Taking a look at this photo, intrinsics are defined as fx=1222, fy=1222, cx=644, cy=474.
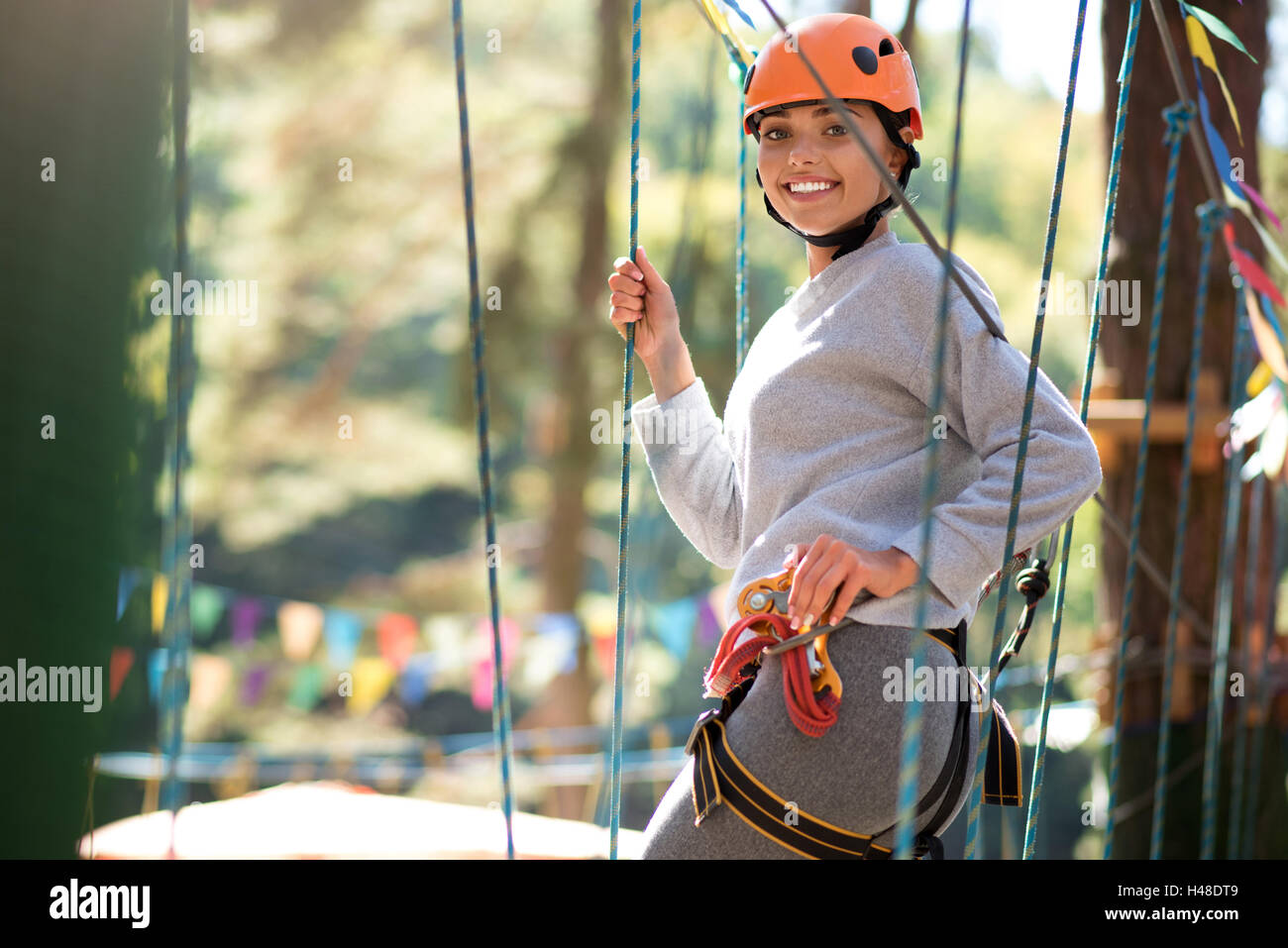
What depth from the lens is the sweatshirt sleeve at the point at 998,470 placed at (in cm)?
109

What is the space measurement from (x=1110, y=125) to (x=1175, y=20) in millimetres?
446

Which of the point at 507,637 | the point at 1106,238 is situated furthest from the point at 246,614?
the point at 1106,238

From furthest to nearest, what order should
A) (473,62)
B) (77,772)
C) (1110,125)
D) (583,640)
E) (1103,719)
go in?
(473,62) → (583,640) → (1103,719) → (1110,125) → (77,772)

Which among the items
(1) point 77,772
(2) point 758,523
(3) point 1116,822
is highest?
(2) point 758,523

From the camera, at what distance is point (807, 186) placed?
123 cm

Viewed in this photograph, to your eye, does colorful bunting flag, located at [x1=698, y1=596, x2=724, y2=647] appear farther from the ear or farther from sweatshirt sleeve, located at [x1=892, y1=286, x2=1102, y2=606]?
sweatshirt sleeve, located at [x1=892, y1=286, x2=1102, y2=606]

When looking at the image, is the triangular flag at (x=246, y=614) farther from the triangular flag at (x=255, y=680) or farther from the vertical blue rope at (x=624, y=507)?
the vertical blue rope at (x=624, y=507)

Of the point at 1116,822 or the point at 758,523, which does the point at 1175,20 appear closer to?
the point at 1116,822

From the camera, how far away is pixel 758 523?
1.23 meters

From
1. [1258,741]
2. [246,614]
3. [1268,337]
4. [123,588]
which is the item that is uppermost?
[1268,337]

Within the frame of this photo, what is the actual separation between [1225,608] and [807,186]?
187cm

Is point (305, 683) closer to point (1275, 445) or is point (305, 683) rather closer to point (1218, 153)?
point (1275, 445)

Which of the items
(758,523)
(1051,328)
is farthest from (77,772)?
(1051,328)

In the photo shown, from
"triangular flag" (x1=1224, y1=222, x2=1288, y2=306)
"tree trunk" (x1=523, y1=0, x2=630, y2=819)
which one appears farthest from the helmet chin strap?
"tree trunk" (x1=523, y1=0, x2=630, y2=819)
